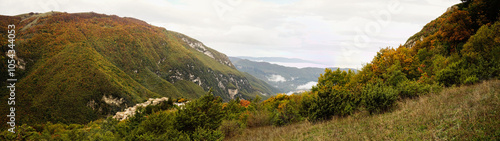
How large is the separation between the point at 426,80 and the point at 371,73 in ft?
36.2

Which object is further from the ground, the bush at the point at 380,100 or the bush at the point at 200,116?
the bush at the point at 380,100

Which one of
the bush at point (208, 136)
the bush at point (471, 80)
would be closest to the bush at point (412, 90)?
the bush at point (471, 80)

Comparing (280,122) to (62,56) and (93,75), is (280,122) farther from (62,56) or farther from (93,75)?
(62,56)

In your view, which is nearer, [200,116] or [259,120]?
[200,116]

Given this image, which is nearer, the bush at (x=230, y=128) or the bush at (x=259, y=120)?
the bush at (x=230, y=128)

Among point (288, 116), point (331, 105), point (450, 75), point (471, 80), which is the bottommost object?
point (288, 116)

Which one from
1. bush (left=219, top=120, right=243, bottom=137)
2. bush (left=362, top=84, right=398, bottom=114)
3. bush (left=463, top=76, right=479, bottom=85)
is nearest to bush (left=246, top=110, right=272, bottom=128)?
bush (left=219, top=120, right=243, bottom=137)

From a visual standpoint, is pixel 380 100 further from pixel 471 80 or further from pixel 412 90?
pixel 471 80

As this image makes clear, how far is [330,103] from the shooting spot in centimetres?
1488

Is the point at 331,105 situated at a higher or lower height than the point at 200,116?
higher

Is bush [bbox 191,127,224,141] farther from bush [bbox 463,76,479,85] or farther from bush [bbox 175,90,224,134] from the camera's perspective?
bush [bbox 463,76,479,85]

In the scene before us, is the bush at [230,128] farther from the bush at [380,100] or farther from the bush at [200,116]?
the bush at [380,100]

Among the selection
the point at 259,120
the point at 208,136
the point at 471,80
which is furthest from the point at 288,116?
the point at 471,80

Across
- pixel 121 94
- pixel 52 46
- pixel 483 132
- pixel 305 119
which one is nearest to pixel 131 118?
pixel 305 119
